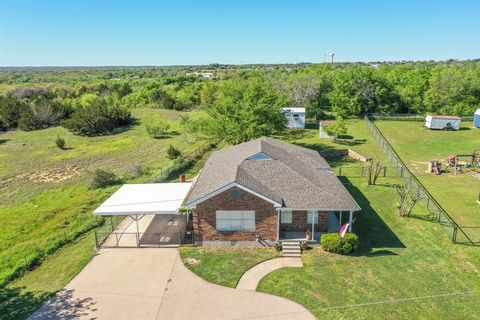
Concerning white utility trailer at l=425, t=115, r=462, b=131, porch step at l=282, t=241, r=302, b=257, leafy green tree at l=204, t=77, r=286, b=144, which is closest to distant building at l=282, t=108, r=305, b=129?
leafy green tree at l=204, t=77, r=286, b=144

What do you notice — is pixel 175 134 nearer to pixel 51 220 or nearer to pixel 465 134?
pixel 51 220

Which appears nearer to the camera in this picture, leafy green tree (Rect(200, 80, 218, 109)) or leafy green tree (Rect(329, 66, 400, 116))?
leafy green tree (Rect(329, 66, 400, 116))

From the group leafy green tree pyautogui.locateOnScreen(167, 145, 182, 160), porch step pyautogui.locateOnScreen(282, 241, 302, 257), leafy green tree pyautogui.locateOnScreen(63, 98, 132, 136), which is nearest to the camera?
porch step pyautogui.locateOnScreen(282, 241, 302, 257)

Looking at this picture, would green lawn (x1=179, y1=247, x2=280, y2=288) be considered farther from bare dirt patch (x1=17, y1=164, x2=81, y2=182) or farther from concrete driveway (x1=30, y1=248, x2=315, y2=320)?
bare dirt patch (x1=17, y1=164, x2=81, y2=182)

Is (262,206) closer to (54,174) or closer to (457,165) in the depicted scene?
(457,165)

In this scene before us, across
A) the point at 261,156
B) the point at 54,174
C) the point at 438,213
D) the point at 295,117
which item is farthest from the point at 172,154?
the point at 438,213

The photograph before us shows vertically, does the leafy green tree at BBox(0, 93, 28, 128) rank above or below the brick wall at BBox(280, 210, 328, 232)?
above

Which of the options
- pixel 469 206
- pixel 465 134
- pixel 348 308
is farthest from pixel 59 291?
pixel 465 134

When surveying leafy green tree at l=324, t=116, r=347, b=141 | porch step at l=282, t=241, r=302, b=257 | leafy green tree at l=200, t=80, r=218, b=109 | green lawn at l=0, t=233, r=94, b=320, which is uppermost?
leafy green tree at l=200, t=80, r=218, b=109
